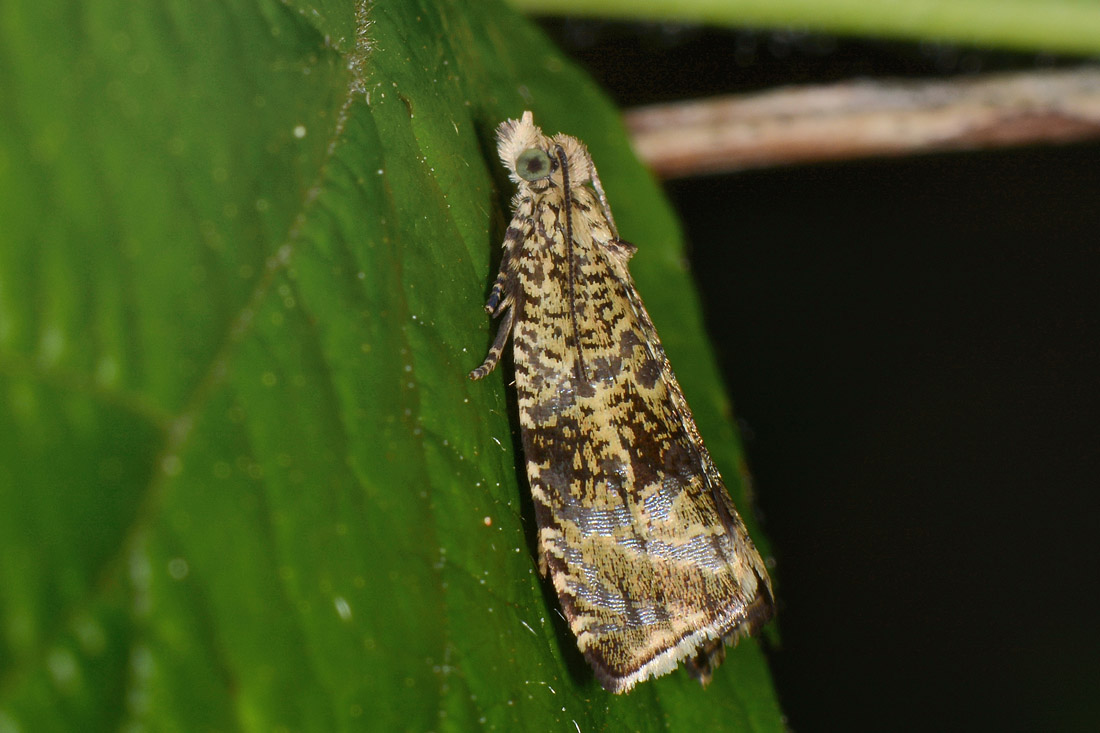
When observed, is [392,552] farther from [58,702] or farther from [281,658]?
[58,702]

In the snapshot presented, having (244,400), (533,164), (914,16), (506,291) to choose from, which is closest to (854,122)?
(914,16)

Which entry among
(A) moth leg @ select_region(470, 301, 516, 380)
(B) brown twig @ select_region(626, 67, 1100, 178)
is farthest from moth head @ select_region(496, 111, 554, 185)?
(B) brown twig @ select_region(626, 67, 1100, 178)

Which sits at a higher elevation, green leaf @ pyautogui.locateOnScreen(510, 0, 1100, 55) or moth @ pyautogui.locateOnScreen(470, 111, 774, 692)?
green leaf @ pyautogui.locateOnScreen(510, 0, 1100, 55)

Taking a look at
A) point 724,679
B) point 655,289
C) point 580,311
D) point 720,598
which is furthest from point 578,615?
point 655,289

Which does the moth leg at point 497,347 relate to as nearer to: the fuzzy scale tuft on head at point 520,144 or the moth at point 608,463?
the moth at point 608,463

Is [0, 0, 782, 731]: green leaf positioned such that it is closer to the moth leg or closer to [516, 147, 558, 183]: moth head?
the moth leg
